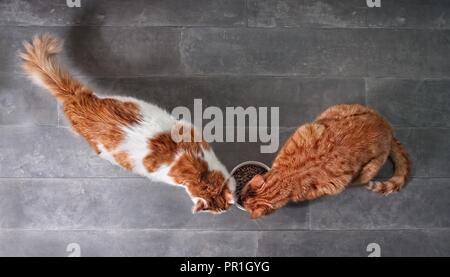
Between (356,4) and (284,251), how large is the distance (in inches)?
53.6

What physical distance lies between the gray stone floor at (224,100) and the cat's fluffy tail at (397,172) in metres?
0.08

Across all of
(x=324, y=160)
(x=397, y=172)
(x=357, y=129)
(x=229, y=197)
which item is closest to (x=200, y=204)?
(x=229, y=197)

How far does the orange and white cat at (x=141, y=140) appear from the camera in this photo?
4.75 ft

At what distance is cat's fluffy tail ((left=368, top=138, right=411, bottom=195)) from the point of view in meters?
1.75

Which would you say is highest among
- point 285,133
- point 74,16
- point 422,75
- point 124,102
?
point 74,16

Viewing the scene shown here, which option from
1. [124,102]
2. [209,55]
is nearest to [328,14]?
[209,55]

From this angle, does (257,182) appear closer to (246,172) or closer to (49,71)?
(246,172)

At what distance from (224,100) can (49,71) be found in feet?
2.71

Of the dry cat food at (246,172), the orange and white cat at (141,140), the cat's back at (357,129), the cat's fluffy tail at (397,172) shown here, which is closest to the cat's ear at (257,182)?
the orange and white cat at (141,140)

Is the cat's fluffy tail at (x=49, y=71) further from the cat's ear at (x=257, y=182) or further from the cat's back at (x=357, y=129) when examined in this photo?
the cat's back at (x=357, y=129)

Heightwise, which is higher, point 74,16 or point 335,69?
point 74,16

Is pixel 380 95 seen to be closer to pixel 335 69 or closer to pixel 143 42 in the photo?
pixel 335 69

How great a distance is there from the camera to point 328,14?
1.89 meters

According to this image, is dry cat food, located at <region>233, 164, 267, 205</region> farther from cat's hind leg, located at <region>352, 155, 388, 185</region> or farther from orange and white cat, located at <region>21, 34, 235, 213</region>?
cat's hind leg, located at <region>352, 155, 388, 185</region>
